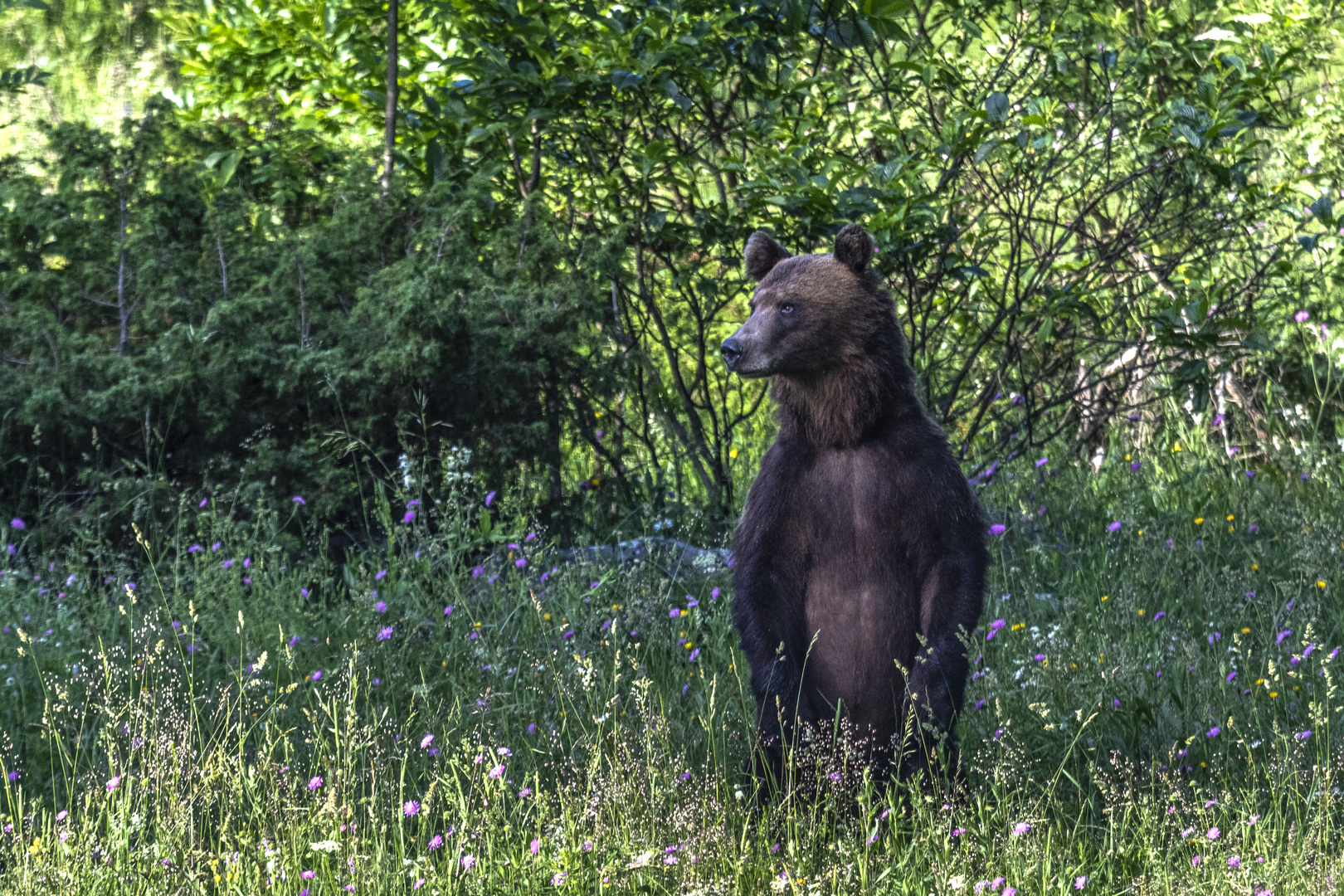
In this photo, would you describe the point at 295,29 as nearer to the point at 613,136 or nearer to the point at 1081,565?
the point at 613,136

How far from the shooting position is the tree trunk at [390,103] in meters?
5.71

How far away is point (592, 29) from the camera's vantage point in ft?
17.1

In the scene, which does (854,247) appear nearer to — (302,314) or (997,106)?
(997,106)

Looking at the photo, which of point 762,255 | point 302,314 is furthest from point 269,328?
point 762,255

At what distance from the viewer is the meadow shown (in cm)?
254

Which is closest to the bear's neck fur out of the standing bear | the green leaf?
the standing bear

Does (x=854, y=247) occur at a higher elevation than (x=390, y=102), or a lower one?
lower

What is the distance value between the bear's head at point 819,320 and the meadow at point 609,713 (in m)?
0.89

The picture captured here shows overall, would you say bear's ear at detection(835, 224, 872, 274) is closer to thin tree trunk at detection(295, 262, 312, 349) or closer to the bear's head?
the bear's head

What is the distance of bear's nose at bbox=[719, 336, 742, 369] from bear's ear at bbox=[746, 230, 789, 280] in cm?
36

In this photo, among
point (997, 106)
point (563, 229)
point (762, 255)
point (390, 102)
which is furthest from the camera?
point (563, 229)

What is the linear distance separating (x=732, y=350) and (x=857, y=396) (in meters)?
0.36

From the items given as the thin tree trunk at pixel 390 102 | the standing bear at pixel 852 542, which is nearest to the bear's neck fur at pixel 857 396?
the standing bear at pixel 852 542

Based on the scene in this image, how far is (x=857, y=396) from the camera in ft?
10.1
